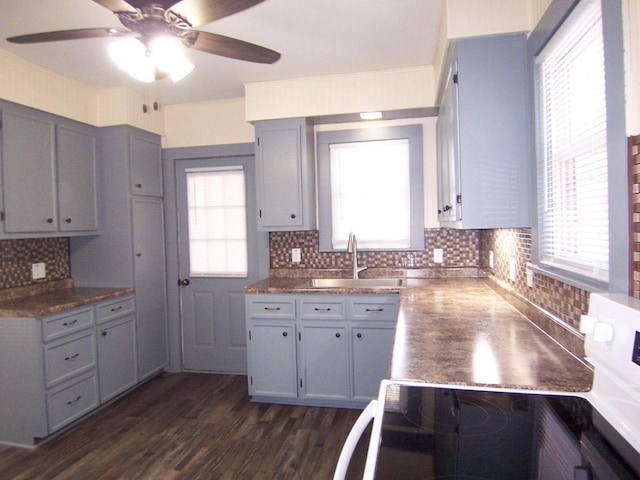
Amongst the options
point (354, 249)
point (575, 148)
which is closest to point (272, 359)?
point (354, 249)

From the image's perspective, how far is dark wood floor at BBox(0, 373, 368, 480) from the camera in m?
2.23

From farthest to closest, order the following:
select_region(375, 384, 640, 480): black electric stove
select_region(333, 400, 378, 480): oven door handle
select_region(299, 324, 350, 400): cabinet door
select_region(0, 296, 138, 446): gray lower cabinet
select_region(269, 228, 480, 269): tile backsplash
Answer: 1. select_region(269, 228, 480, 269): tile backsplash
2. select_region(299, 324, 350, 400): cabinet door
3. select_region(0, 296, 138, 446): gray lower cabinet
4. select_region(333, 400, 378, 480): oven door handle
5. select_region(375, 384, 640, 480): black electric stove

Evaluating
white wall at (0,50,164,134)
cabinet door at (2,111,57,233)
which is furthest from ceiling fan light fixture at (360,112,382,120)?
cabinet door at (2,111,57,233)

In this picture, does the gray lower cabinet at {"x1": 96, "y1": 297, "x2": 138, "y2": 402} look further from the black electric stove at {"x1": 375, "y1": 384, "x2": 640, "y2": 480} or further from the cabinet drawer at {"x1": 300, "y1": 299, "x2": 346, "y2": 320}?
the black electric stove at {"x1": 375, "y1": 384, "x2": 640, "y2": 480}

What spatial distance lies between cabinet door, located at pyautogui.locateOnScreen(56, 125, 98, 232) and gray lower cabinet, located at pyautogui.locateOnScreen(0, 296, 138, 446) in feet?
2.31

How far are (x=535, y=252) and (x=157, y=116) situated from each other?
10.7 ft

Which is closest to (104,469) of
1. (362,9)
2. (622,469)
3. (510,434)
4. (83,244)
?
(83,244)

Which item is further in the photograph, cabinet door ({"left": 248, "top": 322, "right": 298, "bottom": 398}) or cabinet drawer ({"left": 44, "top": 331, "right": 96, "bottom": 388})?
cabinet door ({"left": 248, "top": 322, "right": 298, "bottom": 398})

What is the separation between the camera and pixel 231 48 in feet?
6.06

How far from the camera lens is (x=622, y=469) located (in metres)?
0.78

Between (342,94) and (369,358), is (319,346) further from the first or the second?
(342,94)

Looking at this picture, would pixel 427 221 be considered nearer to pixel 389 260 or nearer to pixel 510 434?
pixel 389 260

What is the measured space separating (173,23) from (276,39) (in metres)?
1.03

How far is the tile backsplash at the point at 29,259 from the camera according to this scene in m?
2.91
